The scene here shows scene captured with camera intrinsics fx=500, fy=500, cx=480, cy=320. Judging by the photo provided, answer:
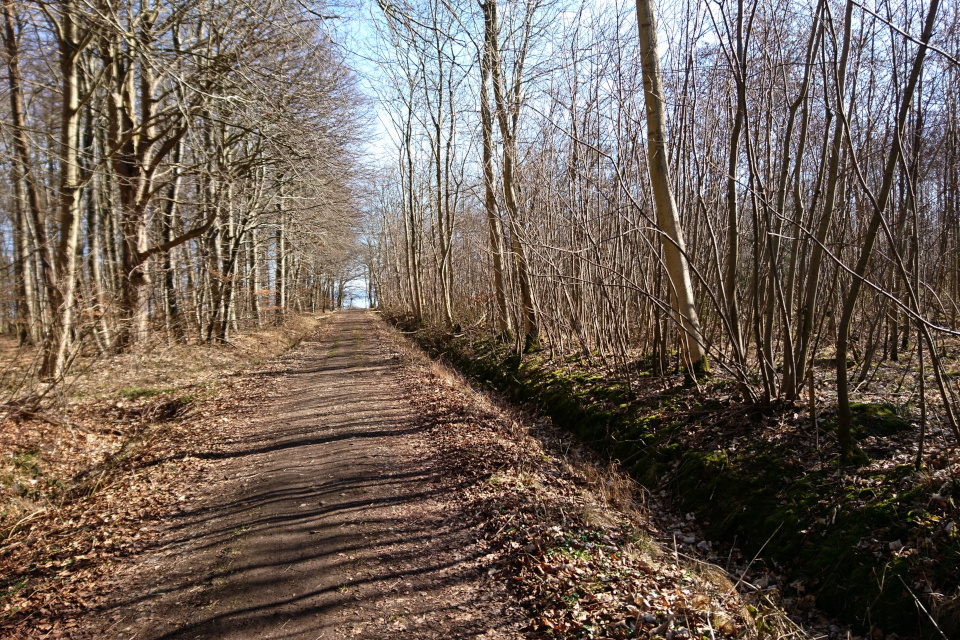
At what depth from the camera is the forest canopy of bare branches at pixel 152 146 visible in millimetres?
7352

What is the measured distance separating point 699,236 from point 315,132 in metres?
8.97

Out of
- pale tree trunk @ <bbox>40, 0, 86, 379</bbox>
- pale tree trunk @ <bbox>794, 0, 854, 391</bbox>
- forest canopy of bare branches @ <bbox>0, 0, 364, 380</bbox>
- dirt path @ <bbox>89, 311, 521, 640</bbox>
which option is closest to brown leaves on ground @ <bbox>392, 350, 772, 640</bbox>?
dirt path @ <bbox>89, 311, 521, 640</bbox>

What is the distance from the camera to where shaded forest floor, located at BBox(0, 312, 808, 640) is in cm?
326

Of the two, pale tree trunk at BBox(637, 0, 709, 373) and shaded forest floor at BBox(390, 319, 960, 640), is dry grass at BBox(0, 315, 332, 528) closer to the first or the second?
shaded forest floor at BBox(390, 319, 960, 640)

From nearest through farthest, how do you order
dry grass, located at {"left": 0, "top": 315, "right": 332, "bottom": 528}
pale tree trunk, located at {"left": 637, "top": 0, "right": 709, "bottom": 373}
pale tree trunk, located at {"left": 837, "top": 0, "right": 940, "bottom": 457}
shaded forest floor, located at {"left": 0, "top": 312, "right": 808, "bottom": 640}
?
shaded forest floor, located at {"left": 0, "top": 312, "right": 808, "bottom": 640}, pale tree trunk, located at {"left": 837, "top": 0, "right": 940, "bottom": 457}, dry grass, located at {"left": 0, "top": 315, "right": 332, "bottom": 528}, pale tree trunk, located at {"left": 637, "top": 0, "right": 709, "bottom": 373}

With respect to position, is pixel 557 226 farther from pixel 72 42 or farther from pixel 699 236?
pixel 72 42

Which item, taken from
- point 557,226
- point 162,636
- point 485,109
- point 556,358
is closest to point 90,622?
point 162,636

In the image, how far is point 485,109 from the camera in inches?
436

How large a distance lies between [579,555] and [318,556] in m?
2.07

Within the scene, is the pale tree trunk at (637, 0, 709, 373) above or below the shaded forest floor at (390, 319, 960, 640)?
above

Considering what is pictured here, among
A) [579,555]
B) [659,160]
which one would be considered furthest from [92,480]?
[659,160]

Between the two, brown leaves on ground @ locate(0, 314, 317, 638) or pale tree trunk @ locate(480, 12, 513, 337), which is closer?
brown leaves on ground @ locate(0, 314, 317, 638)

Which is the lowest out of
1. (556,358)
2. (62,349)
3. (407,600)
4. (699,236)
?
(407,600)

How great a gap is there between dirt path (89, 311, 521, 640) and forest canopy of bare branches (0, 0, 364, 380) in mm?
3000
